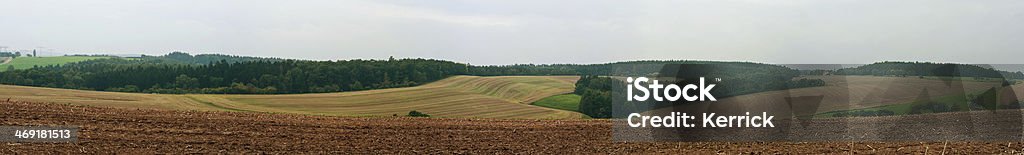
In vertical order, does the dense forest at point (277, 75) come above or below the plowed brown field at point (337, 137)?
above

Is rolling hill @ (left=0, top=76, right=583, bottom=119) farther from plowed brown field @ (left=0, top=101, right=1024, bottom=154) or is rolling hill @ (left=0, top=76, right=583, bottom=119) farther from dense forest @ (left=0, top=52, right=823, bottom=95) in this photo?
plowed brown field @ (left=0, top=101, right=1024, bottom=154)

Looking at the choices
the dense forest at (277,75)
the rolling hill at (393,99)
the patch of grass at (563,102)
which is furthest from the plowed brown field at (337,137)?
the dense forest at (277,75)

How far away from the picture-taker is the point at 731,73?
16.2 m

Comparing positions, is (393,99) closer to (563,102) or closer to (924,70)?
(563,102)

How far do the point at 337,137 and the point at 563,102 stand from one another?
11566 mm

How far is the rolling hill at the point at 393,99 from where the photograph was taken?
60.5 feet

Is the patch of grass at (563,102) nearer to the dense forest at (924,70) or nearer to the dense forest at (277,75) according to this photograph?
the dense forest at (277,75)

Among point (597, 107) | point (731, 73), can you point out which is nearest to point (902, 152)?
point (731, 73)

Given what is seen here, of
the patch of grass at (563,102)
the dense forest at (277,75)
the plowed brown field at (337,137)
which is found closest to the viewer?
the plowed brown field at (337,137)

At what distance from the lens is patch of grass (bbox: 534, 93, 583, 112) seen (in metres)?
21.5

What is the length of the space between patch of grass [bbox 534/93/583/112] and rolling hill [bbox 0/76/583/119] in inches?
16.2

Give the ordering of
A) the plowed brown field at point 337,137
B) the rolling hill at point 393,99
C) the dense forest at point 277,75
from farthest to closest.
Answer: the dense forest at point 277,75 → the rolling hill at point 393,99 → the plowed brown field at point 337,137

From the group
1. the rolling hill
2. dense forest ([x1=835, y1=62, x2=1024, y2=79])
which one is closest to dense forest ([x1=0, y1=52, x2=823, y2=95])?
the rolling hill

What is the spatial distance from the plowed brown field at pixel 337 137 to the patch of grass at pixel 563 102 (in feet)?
23.0
